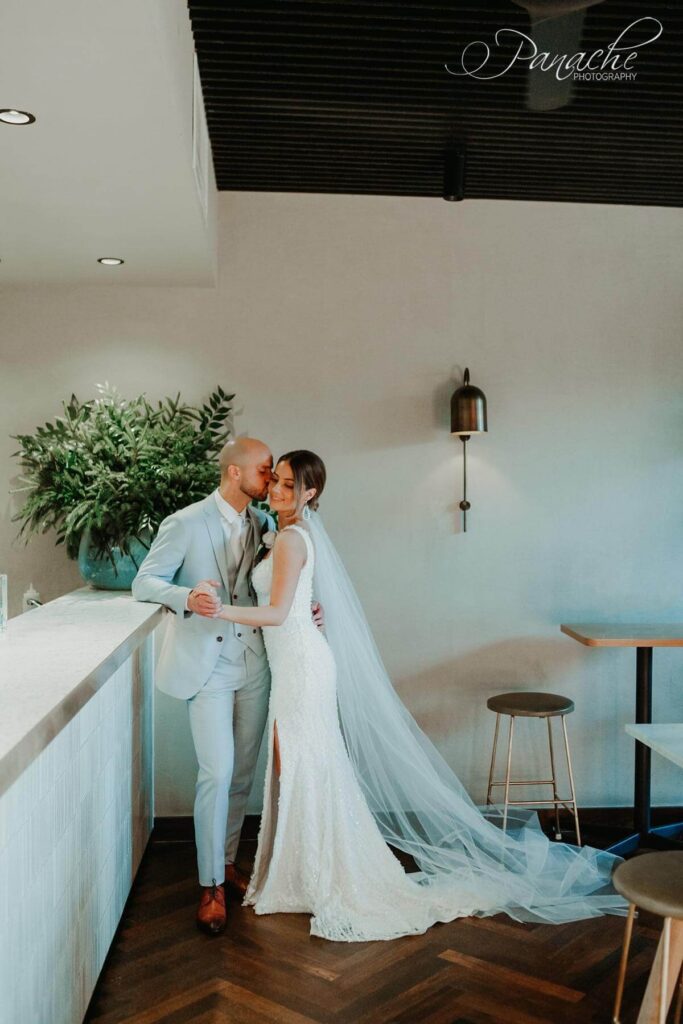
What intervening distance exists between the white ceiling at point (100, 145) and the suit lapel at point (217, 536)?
1.12 metres

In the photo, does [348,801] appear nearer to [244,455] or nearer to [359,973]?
[359,973]

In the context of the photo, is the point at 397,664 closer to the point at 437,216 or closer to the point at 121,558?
the point at 121,558

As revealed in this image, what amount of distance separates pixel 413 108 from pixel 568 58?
77 centimetres

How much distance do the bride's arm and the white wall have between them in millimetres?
1176

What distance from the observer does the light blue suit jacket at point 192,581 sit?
3652 millimetres

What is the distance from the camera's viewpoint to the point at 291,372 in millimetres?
4789

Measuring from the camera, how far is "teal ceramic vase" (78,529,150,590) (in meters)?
4.14

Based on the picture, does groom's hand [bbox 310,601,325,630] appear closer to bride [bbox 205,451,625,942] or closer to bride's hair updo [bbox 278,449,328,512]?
bride [bbox 205,451,625,942]

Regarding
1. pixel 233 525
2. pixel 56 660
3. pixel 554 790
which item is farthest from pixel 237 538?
pixel 554 790

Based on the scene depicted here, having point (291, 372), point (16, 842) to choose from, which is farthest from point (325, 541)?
point (16, 842)

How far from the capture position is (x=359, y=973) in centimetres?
321

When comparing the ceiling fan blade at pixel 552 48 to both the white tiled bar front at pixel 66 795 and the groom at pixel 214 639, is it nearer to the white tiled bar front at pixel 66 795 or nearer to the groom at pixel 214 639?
the groom at pixel 214 639

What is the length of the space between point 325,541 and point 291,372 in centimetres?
125

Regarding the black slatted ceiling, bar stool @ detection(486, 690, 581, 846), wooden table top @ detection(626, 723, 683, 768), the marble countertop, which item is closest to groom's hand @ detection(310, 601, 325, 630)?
the marble countertop
